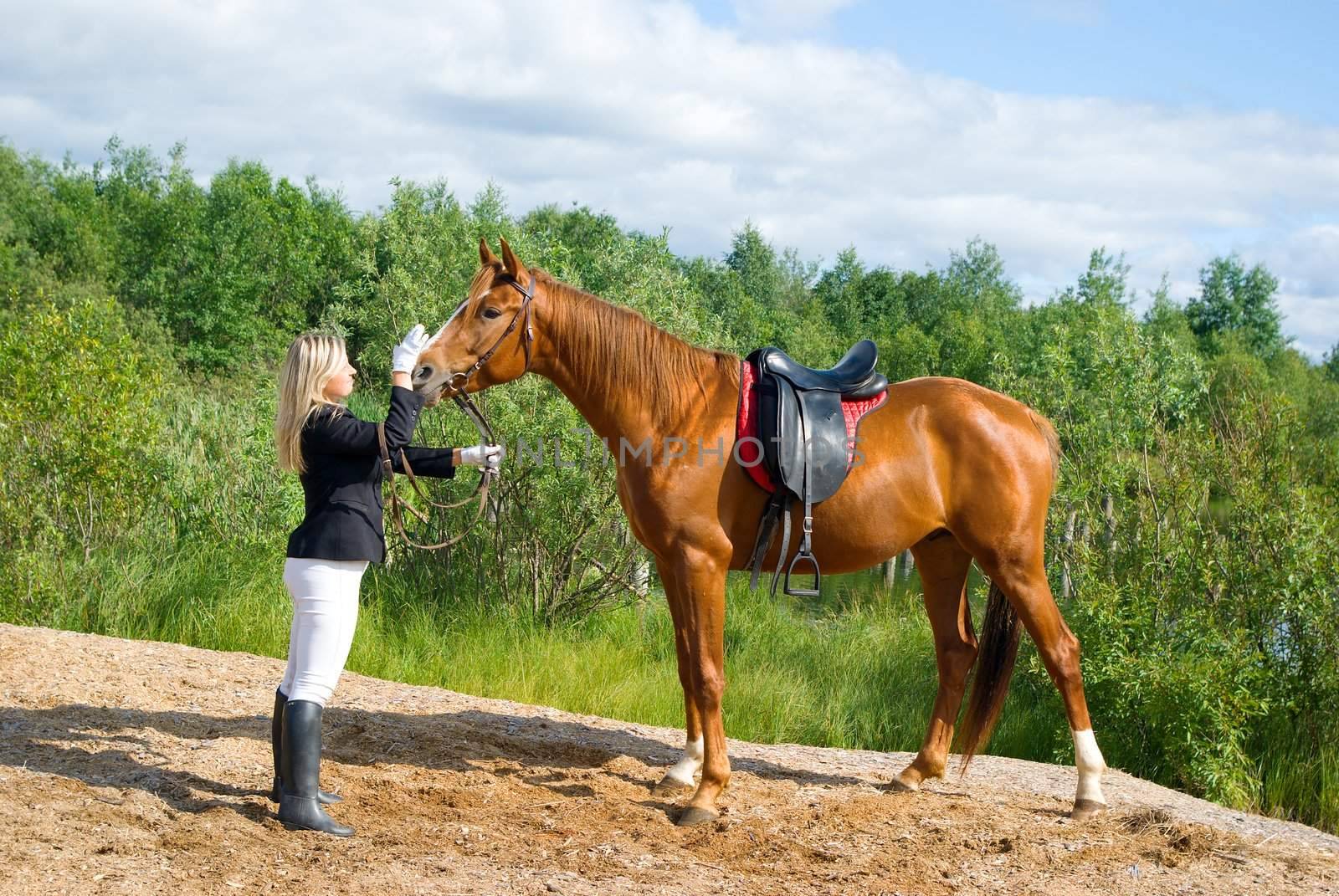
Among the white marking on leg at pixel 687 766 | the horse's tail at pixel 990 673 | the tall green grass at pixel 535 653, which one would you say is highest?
the horse's tail at pixel 990 673

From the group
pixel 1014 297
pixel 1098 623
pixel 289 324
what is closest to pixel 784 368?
pixel 1098 623

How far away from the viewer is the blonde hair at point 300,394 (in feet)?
12.5

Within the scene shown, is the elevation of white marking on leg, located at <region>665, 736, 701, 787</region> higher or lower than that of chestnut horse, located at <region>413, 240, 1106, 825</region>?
lower

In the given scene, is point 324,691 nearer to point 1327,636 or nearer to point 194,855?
point 194,855

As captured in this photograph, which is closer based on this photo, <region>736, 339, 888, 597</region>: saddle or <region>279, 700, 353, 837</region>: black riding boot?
<region>279, 700, 353, 837</region>: black riding boot

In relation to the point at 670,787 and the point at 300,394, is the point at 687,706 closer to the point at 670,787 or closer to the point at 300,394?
the point at 670,787

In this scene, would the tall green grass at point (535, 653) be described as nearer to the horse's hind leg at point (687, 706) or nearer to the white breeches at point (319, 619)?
the horse's hind leg at point (687, 706)

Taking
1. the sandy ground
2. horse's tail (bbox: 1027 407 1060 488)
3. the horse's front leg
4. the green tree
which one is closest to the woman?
the sandy ground

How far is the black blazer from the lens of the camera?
150 inches

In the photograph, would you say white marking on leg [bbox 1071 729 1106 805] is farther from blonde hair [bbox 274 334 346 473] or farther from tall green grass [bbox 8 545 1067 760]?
blonde hair [bbox 274 334 346 473]

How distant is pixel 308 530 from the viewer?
384cm

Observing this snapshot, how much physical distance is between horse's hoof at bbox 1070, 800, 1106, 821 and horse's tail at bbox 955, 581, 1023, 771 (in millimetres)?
574

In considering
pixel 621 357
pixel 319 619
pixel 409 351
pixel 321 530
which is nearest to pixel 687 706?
pixel 621 357

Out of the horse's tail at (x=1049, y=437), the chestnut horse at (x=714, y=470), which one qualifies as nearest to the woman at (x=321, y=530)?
the chestnut horse at (x=714, y=470)
